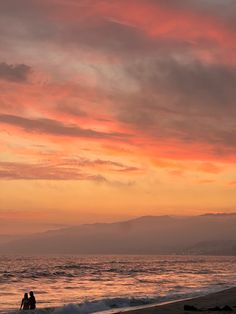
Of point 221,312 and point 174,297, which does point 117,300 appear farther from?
point 221,312

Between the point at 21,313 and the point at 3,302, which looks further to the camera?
the point at 3,302

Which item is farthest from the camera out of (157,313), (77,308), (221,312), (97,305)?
(97,305)

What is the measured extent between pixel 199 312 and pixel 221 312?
1212 millimetres

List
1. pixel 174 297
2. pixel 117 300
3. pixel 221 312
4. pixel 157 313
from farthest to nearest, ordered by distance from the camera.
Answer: pixel 174 297 < pixel 117 300 < pixel 157 313 < pixel 221 312

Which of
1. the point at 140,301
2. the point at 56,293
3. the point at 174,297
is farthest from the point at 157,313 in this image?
the point at 56,293

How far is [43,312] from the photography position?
33219 mm

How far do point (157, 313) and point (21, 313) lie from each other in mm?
9240

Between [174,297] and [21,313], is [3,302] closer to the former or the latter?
[21,313]

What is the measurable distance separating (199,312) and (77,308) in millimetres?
10771

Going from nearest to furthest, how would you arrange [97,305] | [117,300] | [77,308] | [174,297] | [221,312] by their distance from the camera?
[221,312] → [77,308] → [97,305] → [117,300] → [174,297]

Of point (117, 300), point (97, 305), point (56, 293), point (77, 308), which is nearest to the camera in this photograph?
point (77, 308)

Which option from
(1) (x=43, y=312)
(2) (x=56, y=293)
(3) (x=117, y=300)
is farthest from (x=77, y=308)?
(2) (x=56, y=293)

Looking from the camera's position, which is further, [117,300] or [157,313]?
[117,300]

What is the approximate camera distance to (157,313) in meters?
29.5
